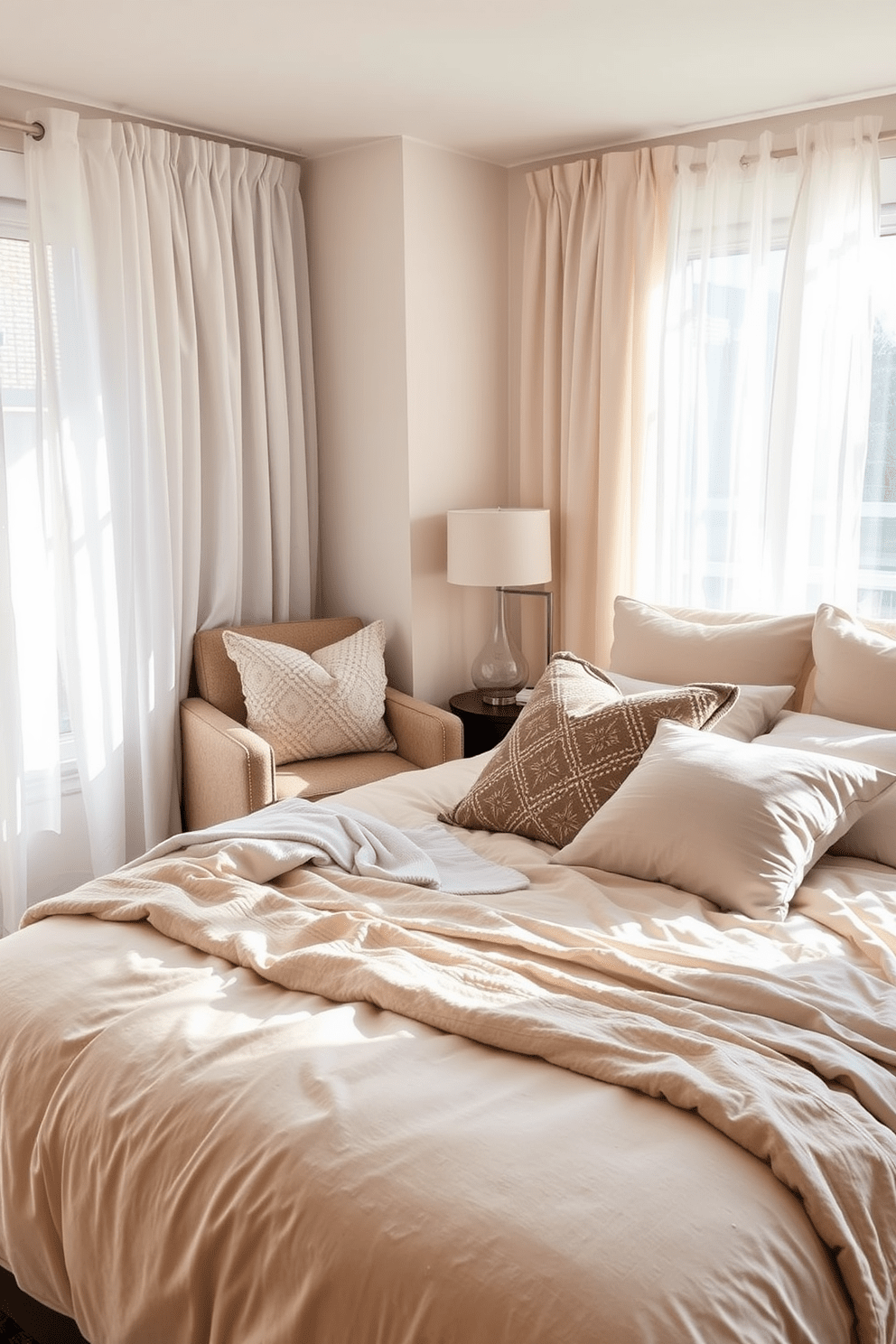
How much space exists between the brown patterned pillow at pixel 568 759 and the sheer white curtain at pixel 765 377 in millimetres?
1192

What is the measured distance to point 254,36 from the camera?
2945 millimetres

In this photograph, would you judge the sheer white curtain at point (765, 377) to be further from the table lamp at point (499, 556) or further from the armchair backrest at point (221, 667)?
the armchair backrest at point (221, 667)

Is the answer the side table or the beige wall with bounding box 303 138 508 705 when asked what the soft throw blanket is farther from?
the beige wall with bounding box 303 138 508 705

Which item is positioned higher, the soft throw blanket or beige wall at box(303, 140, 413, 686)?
beige wall at box(303, 140, 413, 686)

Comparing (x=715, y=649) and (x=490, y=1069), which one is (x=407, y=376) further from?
(x=490, y=1069)

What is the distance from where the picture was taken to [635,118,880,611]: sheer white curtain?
3555 millimetres

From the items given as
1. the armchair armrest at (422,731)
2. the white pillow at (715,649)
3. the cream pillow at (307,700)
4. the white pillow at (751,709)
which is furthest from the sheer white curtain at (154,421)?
the white pillow at (751,709)

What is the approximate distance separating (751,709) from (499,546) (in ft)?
4.17

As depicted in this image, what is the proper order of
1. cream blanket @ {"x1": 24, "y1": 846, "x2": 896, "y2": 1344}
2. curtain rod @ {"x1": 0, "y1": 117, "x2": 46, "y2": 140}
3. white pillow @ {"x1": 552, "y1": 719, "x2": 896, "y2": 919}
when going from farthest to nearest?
curtain rod @ {"x1": 0, "y1": 117, "x2": 46, "y2": 140} → white pillow @ {"x1": 552, "y1": 719, "x2": 896, "y2": 919} → cream blanket @ {"x1": 24, "y1": 846, "x2": 896, "y2": 1344}

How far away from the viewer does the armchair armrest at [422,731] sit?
12.5 feet

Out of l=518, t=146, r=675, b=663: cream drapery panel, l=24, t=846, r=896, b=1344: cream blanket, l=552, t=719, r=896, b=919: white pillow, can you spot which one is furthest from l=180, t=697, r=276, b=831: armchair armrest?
l=518, t=146, r=675, b=663: cream drapery panel

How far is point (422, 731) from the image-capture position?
3.87m

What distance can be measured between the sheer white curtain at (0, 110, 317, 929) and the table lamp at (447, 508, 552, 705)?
0.67 metres

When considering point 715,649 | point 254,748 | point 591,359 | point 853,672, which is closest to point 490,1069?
point 853,672
